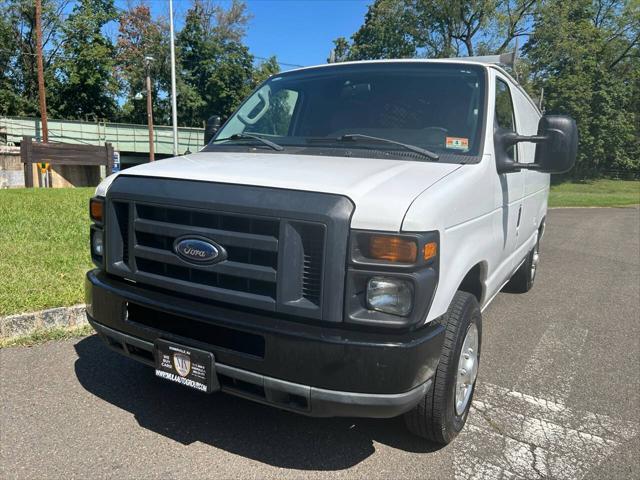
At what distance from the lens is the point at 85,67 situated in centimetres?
4034

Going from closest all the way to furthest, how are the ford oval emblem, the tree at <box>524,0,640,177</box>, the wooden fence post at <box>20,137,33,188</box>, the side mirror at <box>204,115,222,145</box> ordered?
the ford oval emblem
the side mirror at <box>204,115,222,145</box>
the wooden fence post at <box>20,137,33,188</box>
the tree at <box>524,0,640,177</box>

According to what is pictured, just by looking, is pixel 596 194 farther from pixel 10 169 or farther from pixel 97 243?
pixel 10 169

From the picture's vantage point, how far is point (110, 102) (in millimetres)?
43594

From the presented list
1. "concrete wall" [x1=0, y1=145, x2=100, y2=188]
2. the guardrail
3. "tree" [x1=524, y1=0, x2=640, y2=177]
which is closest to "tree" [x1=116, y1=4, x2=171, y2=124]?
the guardrail

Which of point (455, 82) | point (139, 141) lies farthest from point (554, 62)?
point (455, 82)

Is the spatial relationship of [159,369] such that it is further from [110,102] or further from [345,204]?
[110,102]

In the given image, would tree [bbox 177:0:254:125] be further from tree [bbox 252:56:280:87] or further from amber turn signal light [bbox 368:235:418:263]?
amber turn signal light [bbox 368:235:418:263]

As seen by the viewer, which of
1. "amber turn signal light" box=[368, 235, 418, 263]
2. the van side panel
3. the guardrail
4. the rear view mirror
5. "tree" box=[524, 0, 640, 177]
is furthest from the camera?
"tree" box=[524, 0, 640, 177]

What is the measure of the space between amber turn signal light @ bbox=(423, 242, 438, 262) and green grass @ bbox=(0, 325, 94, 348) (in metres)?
3.26

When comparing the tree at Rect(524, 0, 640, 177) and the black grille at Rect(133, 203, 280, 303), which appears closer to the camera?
the black grille at Rect(133, 203, 280, 303)

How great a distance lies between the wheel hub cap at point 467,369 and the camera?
2.97 m

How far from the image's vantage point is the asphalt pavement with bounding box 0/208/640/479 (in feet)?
8.88

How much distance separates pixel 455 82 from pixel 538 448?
7.71ft

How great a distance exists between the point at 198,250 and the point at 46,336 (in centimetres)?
248
